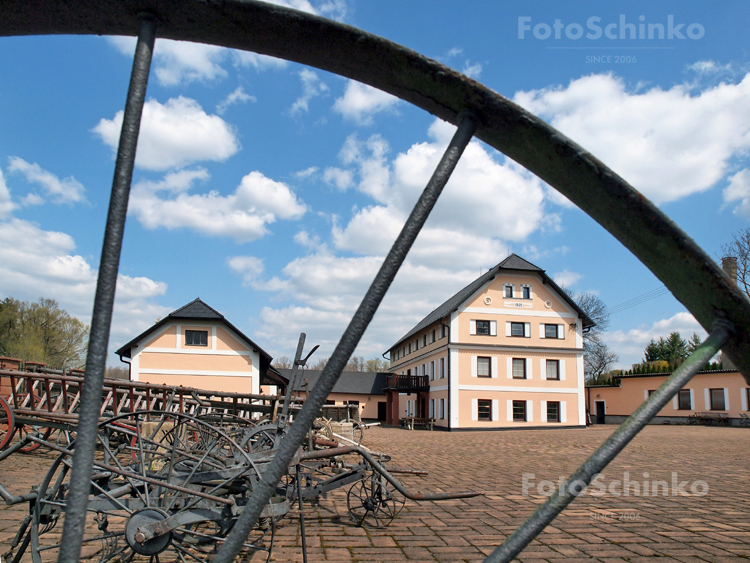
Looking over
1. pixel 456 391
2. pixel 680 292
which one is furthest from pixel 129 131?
pixel 456 391

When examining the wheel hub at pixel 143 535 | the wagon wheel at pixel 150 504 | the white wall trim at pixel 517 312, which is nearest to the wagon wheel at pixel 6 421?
the wagon wheel at pixel 150 504

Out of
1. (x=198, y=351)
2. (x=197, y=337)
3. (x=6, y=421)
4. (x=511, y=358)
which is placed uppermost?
(x=197, y=337)

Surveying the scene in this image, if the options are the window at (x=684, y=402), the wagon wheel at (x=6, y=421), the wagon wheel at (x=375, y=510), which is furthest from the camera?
the window at (x=684, y=402)

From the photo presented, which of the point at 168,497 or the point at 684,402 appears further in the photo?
the point at 684,402

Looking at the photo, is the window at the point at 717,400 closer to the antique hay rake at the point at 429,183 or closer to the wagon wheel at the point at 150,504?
the wagon wheel at the point at 150,504

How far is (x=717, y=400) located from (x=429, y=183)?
41.3 meters

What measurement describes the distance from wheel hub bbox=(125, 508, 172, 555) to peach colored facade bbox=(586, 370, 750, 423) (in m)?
33.4

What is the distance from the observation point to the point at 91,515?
5590 millimetres

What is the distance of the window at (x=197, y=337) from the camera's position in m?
25.5

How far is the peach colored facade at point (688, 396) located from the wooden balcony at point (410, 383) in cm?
1269

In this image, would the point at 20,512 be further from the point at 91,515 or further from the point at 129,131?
the point at 129,131

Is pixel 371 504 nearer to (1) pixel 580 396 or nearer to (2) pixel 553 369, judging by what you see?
(2) pixel 553 369

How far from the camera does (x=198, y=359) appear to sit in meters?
25.3

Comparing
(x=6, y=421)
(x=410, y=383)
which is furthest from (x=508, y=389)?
(x=6, y=421)
